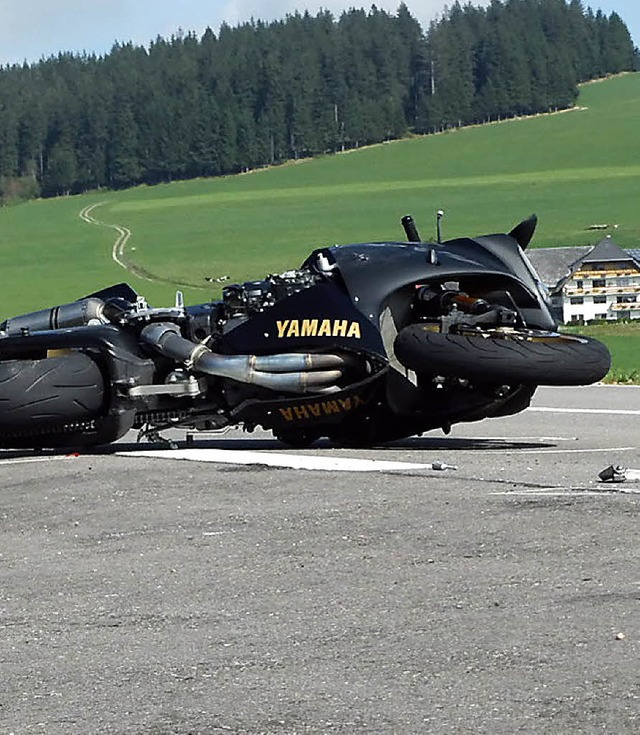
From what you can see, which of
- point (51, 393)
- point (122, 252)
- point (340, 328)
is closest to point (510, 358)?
point (340, 328)

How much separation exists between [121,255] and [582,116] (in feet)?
219

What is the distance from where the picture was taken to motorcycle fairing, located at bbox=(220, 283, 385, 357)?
9.27 meters

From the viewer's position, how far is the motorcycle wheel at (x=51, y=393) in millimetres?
9789

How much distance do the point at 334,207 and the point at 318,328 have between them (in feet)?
297

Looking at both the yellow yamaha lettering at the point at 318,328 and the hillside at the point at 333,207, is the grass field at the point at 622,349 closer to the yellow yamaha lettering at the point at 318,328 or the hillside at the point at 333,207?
the yellow yamaha lettering at the point at 318,328

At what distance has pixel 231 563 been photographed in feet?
19.8

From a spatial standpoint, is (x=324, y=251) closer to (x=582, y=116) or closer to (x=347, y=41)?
(x=582, y=116)

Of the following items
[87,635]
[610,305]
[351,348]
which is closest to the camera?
[87,635]

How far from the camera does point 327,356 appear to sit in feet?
30.8

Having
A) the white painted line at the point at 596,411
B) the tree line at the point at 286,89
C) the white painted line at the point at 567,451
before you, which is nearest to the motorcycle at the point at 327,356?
the white painted line at the point at 567,451

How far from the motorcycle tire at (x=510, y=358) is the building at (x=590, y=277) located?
68937mm

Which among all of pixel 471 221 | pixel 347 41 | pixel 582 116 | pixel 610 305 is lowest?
pixel 610 305

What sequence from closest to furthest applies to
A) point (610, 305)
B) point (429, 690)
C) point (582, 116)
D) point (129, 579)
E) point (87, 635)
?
point (429, 690), point (87, 635), point (129, 579), point (610, 305), point (582, 116)

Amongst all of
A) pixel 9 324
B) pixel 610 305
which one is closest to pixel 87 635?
pixel 9 324
